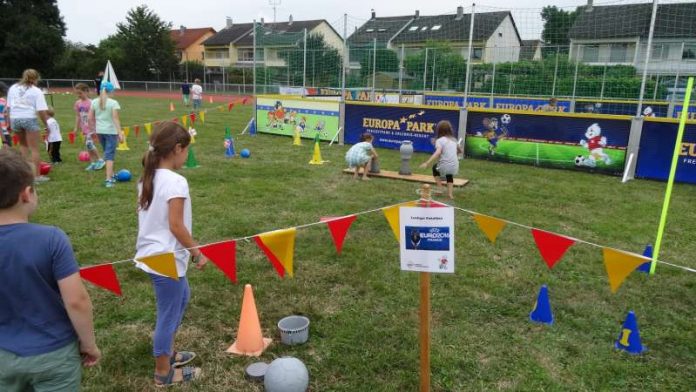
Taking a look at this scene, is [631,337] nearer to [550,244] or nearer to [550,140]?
[550,244]

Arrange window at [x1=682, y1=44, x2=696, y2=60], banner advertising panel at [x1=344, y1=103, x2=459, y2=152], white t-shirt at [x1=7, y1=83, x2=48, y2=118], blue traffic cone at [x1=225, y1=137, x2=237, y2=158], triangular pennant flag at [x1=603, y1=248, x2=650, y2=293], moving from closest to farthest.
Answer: triangular pennant flag at [x1=603, y1=248, x2=650, y2=293], white t-shirt at [x1=7, y1=83, x2=48, y2=118], blue traffic cone at [x1=225, y1=137, x2=237, y2=158], banner advertising panel at [x1=344, y1=103, x2=459, y2=152], window at [x1=682, y1=44, x2=696, y2=60]

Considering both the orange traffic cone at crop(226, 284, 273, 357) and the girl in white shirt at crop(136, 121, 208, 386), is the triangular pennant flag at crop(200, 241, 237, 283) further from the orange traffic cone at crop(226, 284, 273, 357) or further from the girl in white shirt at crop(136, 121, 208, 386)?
the girl in white shirt at crop(136, 121, 208, 386)

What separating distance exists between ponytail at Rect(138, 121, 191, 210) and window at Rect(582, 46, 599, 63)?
1683 centimetres

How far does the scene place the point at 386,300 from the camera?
15.3 ft

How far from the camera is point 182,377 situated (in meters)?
3.46

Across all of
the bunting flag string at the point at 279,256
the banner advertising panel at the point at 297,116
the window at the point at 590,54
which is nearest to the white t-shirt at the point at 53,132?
the banner advertising panel at the point at 297,116

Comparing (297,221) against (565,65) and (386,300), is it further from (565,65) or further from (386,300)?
(565,65)

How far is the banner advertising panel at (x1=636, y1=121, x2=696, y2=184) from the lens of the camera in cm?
1011

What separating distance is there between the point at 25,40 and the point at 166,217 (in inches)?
2077

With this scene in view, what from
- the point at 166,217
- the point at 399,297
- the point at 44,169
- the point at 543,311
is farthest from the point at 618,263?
the point at 44,169

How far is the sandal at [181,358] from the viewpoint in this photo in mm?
3619

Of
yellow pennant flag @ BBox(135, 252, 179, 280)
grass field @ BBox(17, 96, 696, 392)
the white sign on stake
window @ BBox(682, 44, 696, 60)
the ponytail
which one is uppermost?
window @ BBox(682, 44, 696, 60)

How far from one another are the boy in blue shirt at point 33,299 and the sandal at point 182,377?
121cm

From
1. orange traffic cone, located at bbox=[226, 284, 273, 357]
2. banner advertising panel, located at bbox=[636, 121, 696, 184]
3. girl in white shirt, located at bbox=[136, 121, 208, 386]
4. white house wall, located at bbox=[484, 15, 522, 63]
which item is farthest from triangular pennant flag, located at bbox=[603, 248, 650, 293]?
white house wall, located at bbox=[484, 15, 522, 63]
